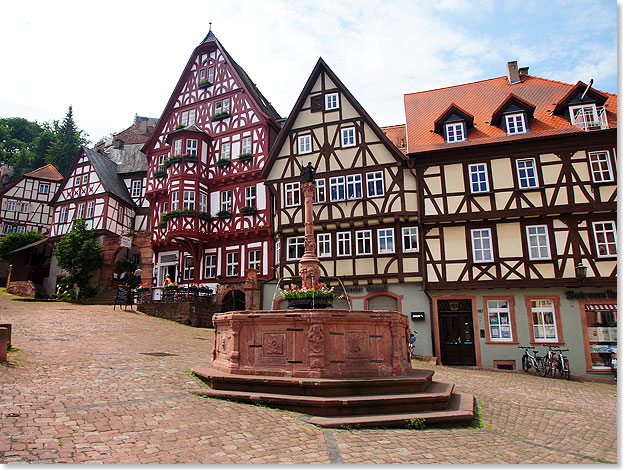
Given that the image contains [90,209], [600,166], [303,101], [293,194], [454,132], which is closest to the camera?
[600,166]

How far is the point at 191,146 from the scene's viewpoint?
97.7 feet

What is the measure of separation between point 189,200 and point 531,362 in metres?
20.6

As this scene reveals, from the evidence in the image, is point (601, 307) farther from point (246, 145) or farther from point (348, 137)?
point (246, 145)

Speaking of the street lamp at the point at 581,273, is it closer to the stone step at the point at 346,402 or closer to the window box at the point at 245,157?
the stone step at the point at 346,402

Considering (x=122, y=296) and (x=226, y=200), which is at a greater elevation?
(x=226, y=200)

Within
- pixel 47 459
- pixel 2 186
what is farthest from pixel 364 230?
pixel 2 186

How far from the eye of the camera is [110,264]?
109 feet

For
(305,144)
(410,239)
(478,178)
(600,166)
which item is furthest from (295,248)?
(600,166)

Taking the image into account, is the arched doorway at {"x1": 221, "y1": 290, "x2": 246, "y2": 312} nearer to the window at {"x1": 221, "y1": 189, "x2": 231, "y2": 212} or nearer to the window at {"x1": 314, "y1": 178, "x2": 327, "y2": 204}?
the window at {"x1": 221, "y1": 189, "x2": 231, "y2": 212}

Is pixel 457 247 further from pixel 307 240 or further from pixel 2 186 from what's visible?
pixel 2 186

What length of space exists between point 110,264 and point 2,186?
94.9 feet

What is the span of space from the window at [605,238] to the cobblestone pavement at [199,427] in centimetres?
857

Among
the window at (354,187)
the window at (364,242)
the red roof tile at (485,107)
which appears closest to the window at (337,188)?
the window at (354,187)

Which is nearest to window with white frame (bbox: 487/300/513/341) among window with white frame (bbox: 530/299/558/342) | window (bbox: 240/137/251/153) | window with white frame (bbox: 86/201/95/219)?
window with white frame (bbox: 530/299/558/342)
